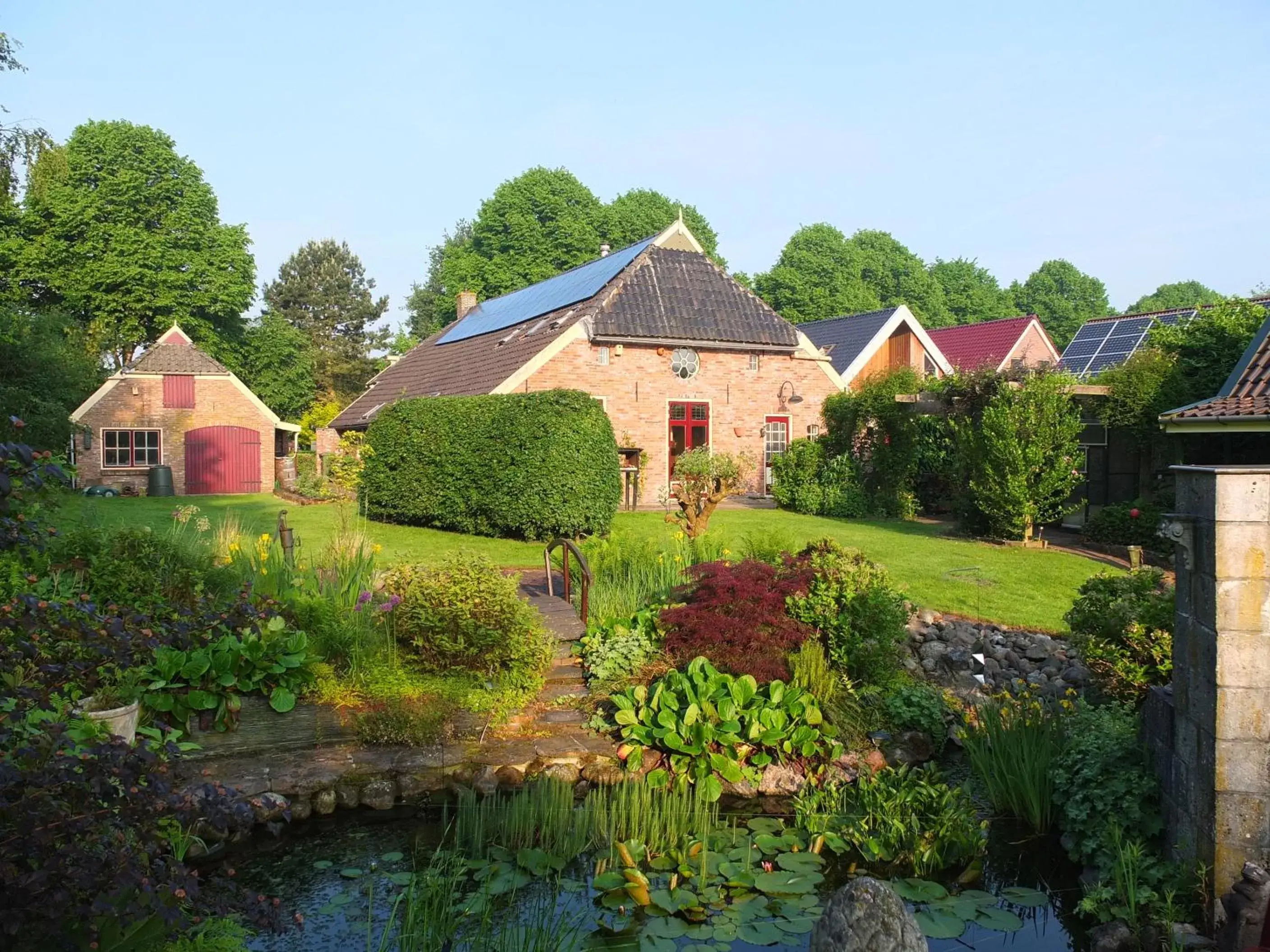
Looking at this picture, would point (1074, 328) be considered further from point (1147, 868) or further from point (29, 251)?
point (1147, 868)

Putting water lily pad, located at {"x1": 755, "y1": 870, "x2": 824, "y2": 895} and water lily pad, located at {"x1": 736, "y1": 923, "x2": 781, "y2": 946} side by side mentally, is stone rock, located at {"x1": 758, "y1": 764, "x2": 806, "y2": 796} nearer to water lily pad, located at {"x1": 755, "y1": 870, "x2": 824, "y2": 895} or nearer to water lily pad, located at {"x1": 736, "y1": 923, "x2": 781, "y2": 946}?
water lily pad, located at {"x1": 755, "y1": 870, "x2": 824, "y2": 895}

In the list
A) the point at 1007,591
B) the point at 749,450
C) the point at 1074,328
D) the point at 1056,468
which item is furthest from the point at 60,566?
the point at 1074,328

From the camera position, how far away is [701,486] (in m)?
13.8

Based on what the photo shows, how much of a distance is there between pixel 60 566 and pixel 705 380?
17.0 metres

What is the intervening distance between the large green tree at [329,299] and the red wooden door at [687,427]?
31.2 m

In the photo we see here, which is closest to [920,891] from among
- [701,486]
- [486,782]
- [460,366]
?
[486,782]

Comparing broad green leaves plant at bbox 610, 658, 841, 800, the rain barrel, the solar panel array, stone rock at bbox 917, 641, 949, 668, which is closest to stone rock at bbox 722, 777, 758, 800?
broad green leaves plant at bbox 610, 658, 841, 800

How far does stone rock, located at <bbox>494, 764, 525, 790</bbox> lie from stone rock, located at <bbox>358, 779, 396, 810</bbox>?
0.71 m

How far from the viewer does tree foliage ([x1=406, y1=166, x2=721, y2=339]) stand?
44812mm

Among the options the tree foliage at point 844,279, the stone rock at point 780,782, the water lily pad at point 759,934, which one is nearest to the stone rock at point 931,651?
the stone rock at point 780,782

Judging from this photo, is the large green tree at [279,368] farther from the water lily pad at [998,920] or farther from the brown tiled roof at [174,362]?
the water lily pad at [998,920]

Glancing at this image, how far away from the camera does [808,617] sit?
7.81 m

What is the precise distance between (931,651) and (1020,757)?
2.86 meters

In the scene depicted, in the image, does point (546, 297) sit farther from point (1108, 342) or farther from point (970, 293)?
point (970, 293)
